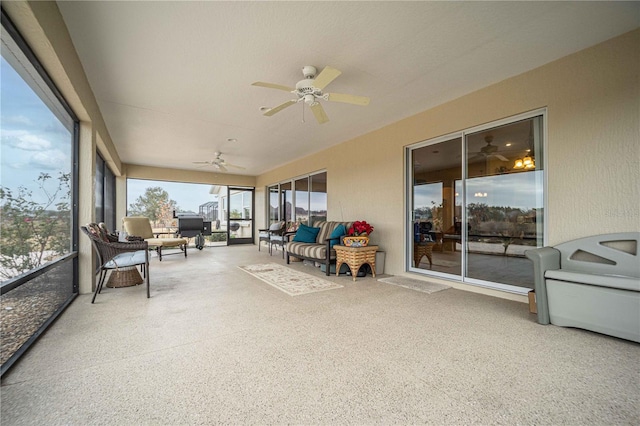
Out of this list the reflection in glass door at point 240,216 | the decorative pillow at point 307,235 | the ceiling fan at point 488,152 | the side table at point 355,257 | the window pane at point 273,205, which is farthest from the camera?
the reflection in glass door at point 240,216

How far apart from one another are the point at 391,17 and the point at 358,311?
2.69m

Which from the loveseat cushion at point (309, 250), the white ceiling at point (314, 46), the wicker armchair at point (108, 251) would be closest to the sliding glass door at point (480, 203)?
the white ceiling at point (314, 46)

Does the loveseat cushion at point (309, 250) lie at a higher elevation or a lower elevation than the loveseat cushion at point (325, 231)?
lower

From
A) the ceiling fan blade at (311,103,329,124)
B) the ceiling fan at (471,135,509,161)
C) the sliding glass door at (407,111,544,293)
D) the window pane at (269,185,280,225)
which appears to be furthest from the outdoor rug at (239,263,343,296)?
the window pane at (269,185,280,225)

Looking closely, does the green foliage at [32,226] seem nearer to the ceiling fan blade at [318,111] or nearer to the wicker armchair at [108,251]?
the wicker armchair at [108,251]

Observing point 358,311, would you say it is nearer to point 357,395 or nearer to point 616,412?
point 357,395

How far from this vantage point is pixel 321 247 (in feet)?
15.7

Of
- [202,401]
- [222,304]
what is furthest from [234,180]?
[202,401]

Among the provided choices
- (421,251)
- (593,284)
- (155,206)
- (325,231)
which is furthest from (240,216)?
(593,284)

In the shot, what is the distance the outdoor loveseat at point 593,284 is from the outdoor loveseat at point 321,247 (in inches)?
109

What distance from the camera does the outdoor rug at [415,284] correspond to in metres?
3.63

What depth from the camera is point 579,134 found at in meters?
2.70

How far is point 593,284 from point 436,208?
2.19 m

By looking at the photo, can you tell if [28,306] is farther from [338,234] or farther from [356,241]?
[338,234]
